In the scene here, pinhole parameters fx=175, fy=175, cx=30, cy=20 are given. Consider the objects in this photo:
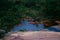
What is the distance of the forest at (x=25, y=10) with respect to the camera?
6816 mm

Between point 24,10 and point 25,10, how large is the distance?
5 centimetres

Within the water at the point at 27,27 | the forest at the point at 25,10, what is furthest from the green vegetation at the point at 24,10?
the water at the point at 27,27

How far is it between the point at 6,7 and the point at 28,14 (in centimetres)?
107

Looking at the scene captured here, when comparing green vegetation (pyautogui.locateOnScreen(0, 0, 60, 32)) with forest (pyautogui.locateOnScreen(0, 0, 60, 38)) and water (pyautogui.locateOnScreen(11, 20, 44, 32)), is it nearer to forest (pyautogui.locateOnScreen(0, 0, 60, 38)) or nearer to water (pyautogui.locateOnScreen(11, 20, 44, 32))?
forest (pyautogui.locateOnScreen(0, 0, 60, 38))

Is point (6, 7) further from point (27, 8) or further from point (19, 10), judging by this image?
point (27, 8)

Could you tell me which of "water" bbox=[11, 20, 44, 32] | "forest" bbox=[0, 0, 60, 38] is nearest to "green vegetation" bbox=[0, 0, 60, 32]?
"forest" bbox=[0, 0, 60, 38]

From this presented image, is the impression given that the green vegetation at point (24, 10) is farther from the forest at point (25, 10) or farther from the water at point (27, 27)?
the water at point (27, 27)

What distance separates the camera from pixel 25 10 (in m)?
7.73

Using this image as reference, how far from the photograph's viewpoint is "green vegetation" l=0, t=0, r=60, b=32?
682cm

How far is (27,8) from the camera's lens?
7.89 meters

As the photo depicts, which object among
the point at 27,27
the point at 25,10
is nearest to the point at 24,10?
the point at 25,10

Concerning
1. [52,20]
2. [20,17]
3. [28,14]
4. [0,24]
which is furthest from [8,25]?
[52,20]

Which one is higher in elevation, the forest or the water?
the forest

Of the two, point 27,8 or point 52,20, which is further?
point 27,8
